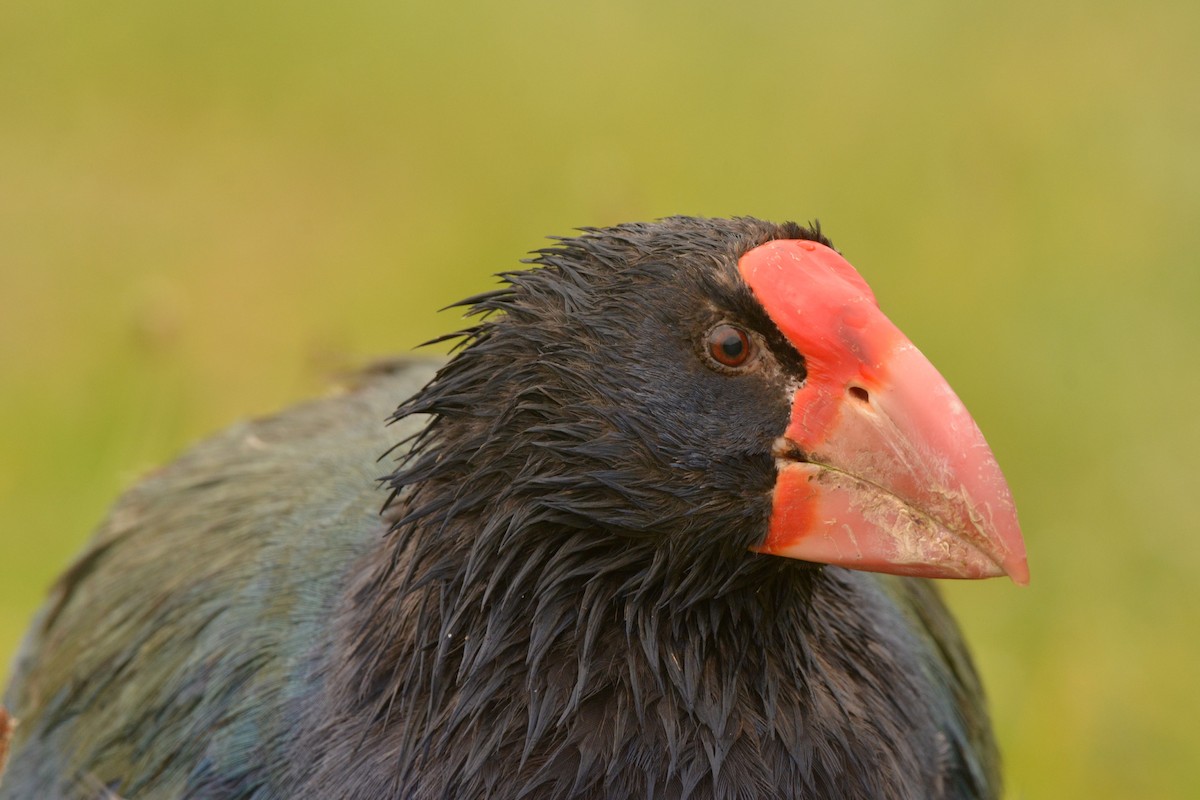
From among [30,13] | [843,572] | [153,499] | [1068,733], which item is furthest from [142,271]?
[843,572]

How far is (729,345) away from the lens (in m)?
2.74

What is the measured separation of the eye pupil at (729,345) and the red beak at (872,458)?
0.07m

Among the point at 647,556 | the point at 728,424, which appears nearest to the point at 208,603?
the point at 647,556

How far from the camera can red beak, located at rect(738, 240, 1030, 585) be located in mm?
2641

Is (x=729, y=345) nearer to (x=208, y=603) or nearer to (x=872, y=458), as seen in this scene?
(x=872, y=458)

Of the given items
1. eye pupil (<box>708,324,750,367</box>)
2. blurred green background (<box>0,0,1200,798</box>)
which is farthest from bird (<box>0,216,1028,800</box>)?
blurred green background (<box>0,0,1200,798</box>)

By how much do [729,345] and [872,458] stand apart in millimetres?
298

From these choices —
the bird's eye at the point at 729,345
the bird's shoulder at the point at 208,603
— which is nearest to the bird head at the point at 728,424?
the bird's eye at the point at 729,345

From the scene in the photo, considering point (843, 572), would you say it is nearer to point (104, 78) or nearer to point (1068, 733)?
point (1068, 733)

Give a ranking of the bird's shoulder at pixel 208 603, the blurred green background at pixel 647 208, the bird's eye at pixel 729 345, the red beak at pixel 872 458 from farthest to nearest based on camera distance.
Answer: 1. the blurred green background at pixel 647 208
2. the bird's shoulder at pixel 208 603
3. the bird's eye at pixel 729 345
4. the red beak at pixel 872 458

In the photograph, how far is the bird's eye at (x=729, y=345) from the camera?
2742mm

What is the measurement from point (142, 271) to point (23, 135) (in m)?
1.43

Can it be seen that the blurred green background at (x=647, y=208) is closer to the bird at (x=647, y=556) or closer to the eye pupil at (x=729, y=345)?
the bird at (x=647, y=556)

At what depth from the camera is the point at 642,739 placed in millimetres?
2852
